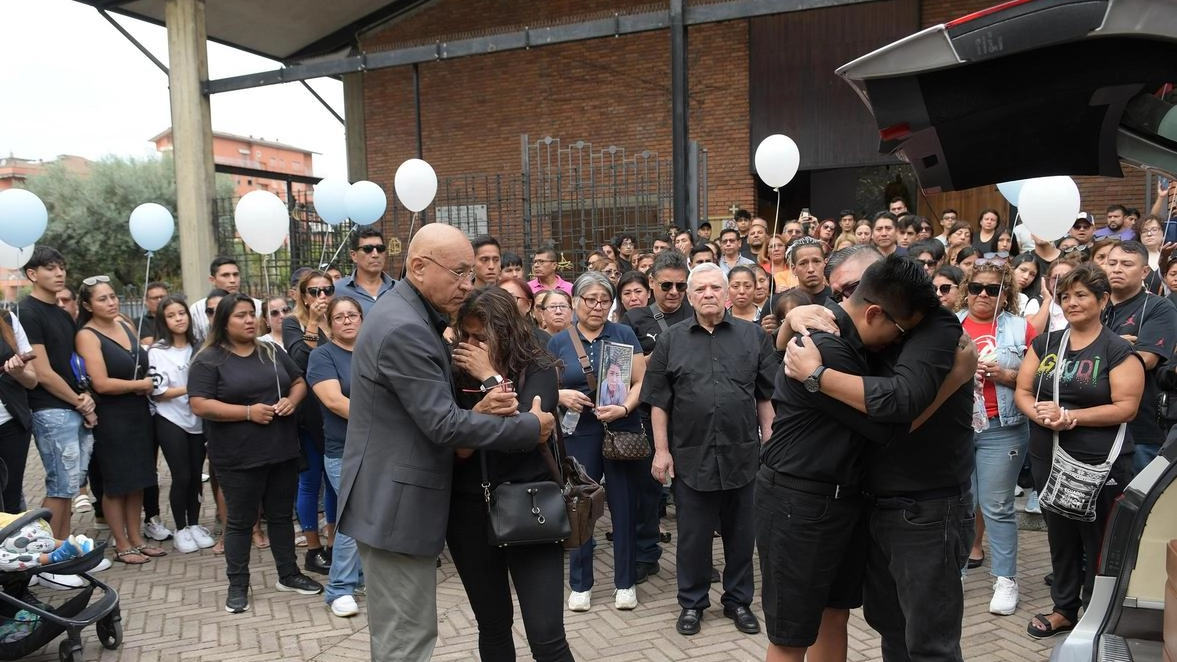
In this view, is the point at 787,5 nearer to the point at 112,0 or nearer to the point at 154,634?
the point at 154,634

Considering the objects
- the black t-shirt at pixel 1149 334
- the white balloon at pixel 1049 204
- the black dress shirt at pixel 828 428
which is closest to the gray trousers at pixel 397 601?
the black dress shirt at pixel 828 428

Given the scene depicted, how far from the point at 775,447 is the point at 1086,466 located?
1938mm

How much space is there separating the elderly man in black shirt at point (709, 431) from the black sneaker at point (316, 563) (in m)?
2.40

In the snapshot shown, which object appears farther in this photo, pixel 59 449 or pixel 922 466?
pixel 59 449

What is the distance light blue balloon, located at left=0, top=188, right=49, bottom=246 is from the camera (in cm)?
576

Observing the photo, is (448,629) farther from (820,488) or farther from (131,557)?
(131,557)

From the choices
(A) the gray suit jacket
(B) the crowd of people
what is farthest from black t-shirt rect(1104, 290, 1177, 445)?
(A) the gray suit jacket

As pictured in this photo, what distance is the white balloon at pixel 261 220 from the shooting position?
6.67m

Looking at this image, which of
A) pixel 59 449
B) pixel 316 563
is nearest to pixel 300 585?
pixel 316 563

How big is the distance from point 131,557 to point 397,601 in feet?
12.6

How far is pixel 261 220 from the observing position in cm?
670

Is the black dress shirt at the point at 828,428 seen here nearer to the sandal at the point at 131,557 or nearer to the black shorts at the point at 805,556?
the black shorts at the point at 805,556

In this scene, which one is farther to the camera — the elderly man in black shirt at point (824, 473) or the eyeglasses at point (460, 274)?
the eyeglasses at point (460, 274)

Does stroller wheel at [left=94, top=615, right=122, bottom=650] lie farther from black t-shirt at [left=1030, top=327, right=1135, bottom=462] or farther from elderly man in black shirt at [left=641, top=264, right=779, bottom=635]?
black t-shirt at [left=1030, top=327, right=1135, bottom=462]
